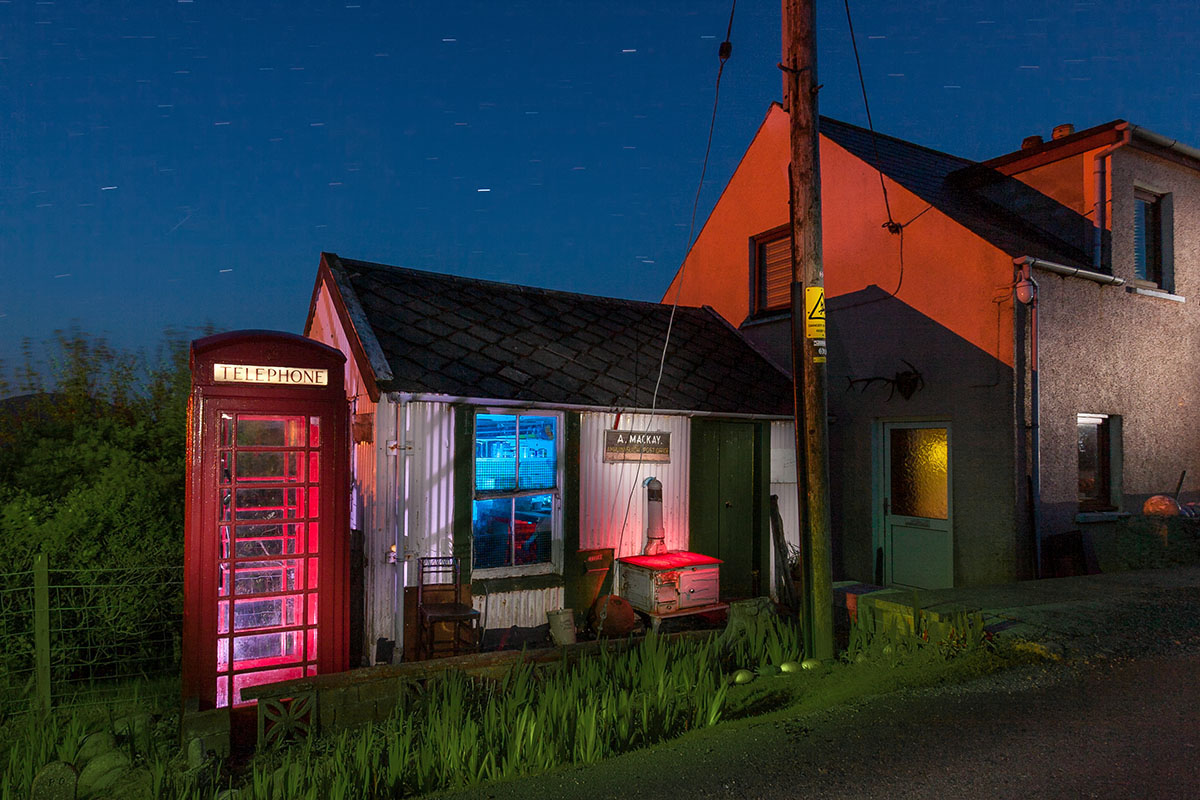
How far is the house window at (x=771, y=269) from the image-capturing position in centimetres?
1265

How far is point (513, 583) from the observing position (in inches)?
316

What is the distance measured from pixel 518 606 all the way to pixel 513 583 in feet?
0.87

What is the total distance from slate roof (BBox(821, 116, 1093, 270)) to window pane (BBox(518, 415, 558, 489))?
617 cm

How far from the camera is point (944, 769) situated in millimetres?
4207

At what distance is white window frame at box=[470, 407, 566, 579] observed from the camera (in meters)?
7.87

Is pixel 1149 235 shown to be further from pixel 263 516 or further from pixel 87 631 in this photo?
pixel 87 631

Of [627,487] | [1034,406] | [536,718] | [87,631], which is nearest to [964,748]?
[536,718]

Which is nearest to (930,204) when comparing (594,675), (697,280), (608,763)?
(697,280)

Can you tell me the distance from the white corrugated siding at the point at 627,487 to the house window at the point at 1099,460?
558 cm

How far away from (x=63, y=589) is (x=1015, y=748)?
24.6 feet

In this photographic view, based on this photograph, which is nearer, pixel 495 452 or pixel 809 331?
pixel 809 331

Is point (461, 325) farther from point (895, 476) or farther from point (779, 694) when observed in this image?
point (895, 476)

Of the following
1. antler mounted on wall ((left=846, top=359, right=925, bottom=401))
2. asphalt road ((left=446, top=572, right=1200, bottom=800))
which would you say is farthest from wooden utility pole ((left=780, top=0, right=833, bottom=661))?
antler mounted on wall ((left=846, top=359, right=925, bottom=401))

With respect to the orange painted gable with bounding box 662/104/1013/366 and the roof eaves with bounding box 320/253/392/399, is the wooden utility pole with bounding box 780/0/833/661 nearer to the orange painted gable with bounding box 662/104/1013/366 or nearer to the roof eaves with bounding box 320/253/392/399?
the roof eaves with bounding box 320/253/392/399
